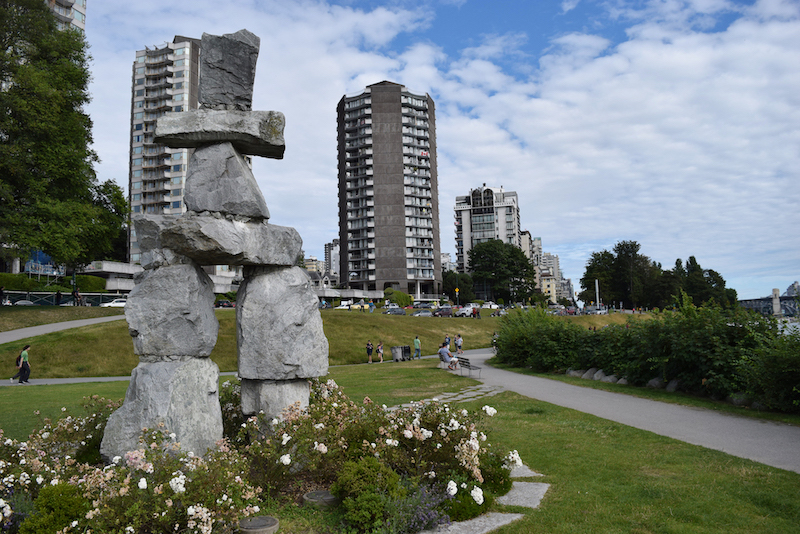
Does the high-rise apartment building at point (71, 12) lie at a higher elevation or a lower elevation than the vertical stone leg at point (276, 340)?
higher

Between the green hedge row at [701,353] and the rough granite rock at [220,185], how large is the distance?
11.9m

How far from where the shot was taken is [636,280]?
8419 centimetres

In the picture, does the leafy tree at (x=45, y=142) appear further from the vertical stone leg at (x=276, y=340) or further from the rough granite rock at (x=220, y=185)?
the vertical stone leg at (x=276, y=340)

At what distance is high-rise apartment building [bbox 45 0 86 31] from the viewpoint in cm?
6981

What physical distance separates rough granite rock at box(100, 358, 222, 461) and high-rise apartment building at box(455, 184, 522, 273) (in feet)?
425

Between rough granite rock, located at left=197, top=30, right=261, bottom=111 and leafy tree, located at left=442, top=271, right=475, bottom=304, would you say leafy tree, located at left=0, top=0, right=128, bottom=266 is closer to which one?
rough granite rock, located at left=197, top=30, right=261, bottom=111

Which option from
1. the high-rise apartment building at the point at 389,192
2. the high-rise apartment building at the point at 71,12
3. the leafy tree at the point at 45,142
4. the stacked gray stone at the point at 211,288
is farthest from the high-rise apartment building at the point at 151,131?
the stacked gray stone at the point at 211,288

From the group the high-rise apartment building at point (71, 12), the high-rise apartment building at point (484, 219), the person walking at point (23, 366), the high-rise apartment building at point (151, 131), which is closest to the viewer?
the person walking at point (23, 366)

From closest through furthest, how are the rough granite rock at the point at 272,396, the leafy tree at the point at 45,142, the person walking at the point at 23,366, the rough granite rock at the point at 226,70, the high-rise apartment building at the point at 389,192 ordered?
1. the rough granite rock at the point at 272,396
2. the rough granite rock at the point at 226,70
3. the person walking at the point at 23,366
4. the leafy tree at the point at 45,142
5. the high-rise apartment building at the point at 389,192

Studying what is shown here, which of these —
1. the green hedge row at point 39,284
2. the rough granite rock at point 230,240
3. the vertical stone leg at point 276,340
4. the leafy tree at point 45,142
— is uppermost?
the leafy tree at point 45,142

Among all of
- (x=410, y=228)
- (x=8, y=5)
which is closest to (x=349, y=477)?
(x=8, y=5)

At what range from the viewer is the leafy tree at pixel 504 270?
96250mm

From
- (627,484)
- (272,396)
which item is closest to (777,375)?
(627,484)

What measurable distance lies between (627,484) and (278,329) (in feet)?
18.3
